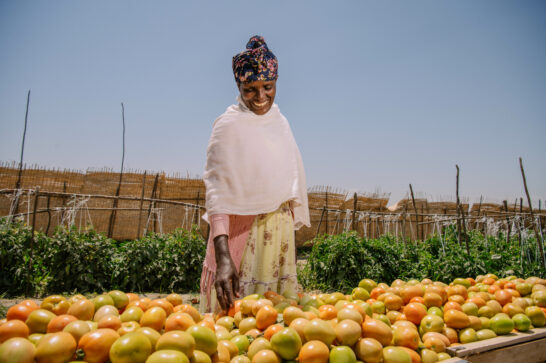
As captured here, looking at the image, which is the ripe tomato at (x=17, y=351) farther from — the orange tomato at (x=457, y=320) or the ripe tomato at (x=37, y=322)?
the orange tomato at (x=457, y=320)

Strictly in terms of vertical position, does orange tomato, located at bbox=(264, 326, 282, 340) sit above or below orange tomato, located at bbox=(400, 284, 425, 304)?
below

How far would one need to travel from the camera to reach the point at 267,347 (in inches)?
43.4

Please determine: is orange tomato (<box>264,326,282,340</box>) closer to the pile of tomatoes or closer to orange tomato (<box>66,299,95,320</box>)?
the pile of tomatoes

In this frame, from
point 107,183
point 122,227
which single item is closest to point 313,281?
point 122,227

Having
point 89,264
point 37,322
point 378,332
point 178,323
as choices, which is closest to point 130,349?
point 178,323

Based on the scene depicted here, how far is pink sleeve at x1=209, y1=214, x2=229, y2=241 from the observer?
5.51ft

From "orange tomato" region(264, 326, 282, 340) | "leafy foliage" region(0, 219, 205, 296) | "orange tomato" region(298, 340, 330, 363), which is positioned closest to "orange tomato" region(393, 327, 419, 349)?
"orange tomato" region(298, 340, 330, 363)

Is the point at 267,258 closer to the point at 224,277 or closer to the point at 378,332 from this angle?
the point at 224,277

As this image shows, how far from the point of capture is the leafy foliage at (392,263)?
217 inches

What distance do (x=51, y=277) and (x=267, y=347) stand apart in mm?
6241

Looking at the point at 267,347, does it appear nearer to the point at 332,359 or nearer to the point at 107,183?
the point at 332,359

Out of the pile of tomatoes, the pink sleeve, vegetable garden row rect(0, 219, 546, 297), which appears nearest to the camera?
the pile of tomatoes

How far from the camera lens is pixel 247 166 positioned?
1870 mm

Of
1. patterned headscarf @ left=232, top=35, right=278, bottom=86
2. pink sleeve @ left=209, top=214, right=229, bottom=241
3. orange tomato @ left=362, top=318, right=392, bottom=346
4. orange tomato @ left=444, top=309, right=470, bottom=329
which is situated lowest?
orange tomato @ left=444, top=309, right=470, bottom=329
